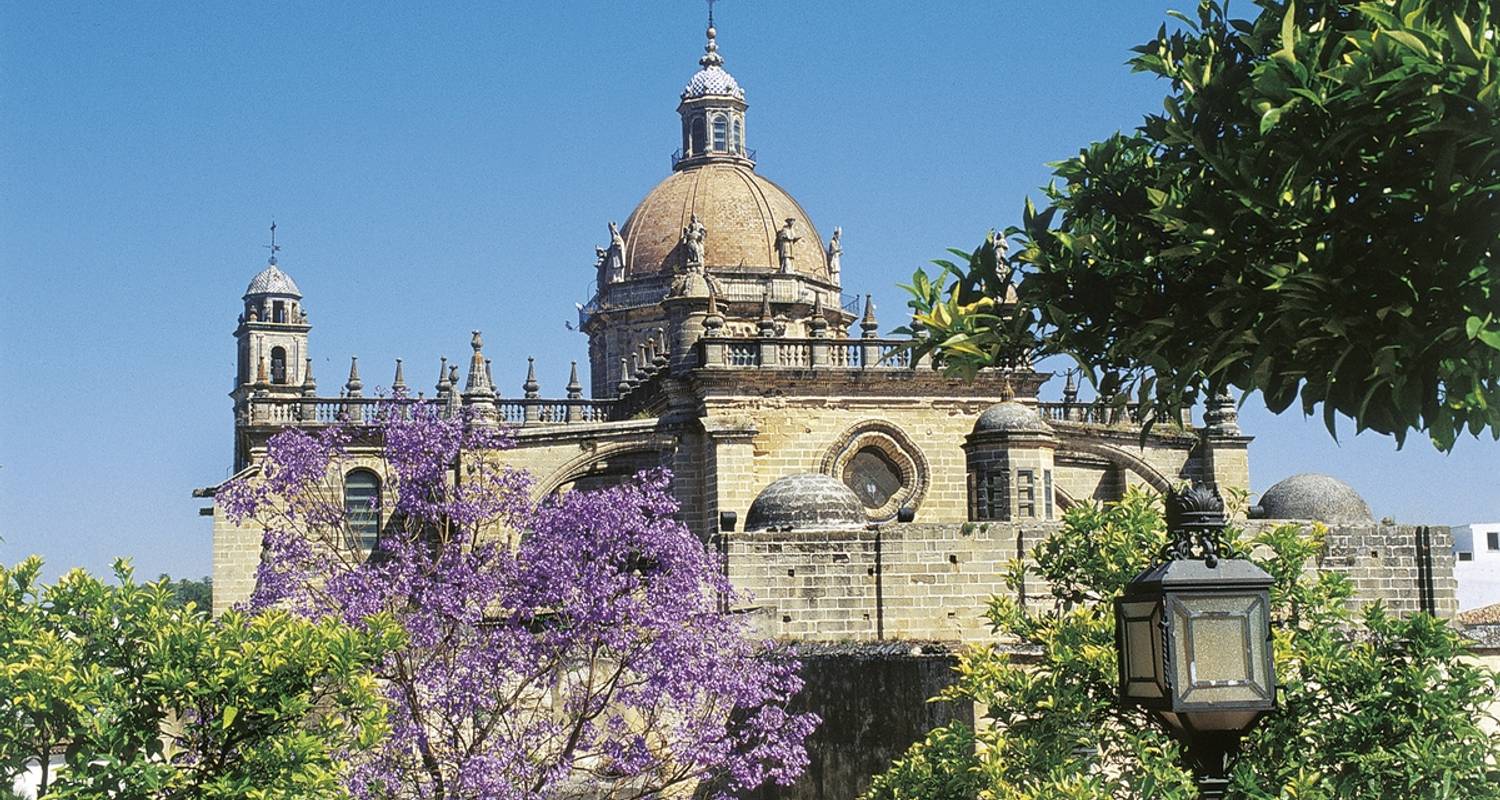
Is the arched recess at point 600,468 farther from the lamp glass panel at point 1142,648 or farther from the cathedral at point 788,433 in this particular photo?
the lamp glass panel at point 1142,648

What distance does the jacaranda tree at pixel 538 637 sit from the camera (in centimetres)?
1727

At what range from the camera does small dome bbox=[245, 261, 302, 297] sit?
5188 centimetres

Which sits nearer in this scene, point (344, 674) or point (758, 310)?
point (344, 674)

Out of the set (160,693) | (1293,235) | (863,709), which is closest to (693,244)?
(863,709)

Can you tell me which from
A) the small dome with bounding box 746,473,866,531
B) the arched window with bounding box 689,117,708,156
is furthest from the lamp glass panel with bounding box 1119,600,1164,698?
the arched window with bounding box 689,117,708,156

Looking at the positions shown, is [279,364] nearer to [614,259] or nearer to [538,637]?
[614,259]

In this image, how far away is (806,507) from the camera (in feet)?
84.3

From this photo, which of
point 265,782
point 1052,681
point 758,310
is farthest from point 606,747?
point 758,310

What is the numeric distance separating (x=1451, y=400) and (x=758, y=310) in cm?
4226

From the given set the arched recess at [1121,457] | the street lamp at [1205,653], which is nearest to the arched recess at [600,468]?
the arched recess at [1121,457]

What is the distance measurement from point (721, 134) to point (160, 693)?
46.3m

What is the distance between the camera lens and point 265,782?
1009 centimetres

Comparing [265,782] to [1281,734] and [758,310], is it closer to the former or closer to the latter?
[1281,734]

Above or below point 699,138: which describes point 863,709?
below
